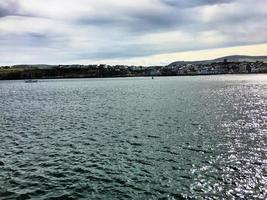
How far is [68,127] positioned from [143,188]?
31.3 m

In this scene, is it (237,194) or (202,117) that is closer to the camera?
(237,194)

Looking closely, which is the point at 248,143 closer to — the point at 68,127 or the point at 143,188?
the point at 143,188

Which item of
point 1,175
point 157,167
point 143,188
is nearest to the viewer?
point 143,188

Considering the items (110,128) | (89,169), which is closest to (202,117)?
(110,128)

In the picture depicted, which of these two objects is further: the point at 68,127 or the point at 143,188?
A: the point at 68,127

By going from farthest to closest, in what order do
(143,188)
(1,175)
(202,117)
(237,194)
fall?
(202,117) < (1,175) < (143,188) < (237,194)

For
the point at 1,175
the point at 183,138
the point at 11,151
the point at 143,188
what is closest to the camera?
the point at 143,188

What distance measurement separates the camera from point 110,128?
1994 inches

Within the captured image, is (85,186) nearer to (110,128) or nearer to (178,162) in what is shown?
(178,162)

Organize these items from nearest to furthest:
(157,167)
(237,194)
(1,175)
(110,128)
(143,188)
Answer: (237,194)
(143,188)
(1,175)
(157,167)
(110,128)

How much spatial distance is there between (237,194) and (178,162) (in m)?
8.76

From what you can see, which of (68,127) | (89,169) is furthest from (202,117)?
(89,169)

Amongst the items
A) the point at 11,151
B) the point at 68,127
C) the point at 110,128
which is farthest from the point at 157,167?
the point at 68,127

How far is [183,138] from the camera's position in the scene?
41.5 metres
